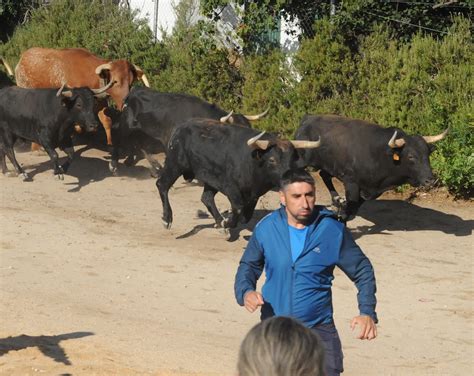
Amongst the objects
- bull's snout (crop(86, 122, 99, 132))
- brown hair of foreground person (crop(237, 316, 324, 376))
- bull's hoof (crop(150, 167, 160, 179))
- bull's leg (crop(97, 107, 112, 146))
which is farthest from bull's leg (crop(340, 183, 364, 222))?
brown hair of foreground person (crop(237, 316, 324, 376))

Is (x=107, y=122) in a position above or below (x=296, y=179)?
below

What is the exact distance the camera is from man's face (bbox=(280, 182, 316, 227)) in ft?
20.3

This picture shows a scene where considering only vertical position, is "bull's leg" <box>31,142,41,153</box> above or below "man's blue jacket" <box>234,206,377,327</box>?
below

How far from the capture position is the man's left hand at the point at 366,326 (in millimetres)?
6133

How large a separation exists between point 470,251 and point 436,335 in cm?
402

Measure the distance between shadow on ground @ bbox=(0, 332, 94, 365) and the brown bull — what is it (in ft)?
35.3

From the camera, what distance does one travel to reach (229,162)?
14.7 metres

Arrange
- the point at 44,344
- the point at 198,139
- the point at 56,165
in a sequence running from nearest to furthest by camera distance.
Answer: the point at 44,344 → the point at 198,139 → the point at 56,165

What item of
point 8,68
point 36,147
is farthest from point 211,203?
point 8,68

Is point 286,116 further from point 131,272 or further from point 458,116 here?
point 131,272

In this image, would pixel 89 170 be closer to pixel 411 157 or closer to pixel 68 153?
pixel 68 153

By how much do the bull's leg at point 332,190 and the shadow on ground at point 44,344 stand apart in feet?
24.1

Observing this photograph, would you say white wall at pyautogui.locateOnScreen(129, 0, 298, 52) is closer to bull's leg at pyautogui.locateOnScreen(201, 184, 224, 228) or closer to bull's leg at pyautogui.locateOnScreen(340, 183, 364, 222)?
bull's leg at pyautogui.locateOnScreen(201, 184, 224, 228)

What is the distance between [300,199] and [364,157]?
370 inches
